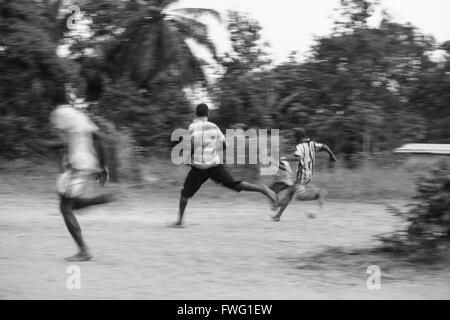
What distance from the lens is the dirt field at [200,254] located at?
5996 millimetres

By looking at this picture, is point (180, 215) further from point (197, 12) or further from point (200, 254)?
point (197, 12)

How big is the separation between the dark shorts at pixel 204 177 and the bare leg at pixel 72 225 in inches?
102

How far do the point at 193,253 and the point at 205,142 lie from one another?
6.81 feet

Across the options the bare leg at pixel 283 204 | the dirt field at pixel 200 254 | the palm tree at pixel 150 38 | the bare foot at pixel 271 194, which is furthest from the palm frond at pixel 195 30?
the bare foot at pixel 271 194

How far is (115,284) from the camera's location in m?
6.14

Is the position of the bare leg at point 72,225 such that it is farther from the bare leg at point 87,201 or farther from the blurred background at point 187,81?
the blurred background at point 187,81

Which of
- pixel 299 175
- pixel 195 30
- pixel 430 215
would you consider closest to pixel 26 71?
pixel 195 30

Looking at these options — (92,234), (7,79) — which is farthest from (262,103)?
(92,234)

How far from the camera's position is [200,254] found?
7.66m

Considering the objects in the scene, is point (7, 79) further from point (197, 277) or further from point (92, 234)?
point (197, 277)
